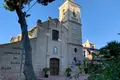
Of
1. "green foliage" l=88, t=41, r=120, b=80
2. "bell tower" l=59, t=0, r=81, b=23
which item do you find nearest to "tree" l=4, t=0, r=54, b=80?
"green foliage" l=88, t=41, r=120, b=80

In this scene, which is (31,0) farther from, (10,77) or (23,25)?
(10,77)

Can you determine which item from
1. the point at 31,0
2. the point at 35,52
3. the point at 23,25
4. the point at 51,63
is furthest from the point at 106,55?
the point at 51,63

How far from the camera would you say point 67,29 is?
25.0 metres

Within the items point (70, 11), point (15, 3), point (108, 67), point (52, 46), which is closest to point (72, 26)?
point (70, 11)

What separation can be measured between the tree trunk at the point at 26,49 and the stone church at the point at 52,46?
631 cm

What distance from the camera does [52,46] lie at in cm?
2219

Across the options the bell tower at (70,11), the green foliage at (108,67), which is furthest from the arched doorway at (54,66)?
the green foliage at (108,67)

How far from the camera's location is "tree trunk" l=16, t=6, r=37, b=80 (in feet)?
34.7

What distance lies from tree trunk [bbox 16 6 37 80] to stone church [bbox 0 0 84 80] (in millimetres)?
6309

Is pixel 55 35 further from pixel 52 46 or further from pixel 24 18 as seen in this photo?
pixel 24 18

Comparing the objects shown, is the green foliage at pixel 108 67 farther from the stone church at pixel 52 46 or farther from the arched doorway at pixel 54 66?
the arched doorway at pixel 54 66

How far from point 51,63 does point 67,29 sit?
609 centimetres

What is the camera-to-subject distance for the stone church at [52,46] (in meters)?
17.5

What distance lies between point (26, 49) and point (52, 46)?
1097 centimetres
